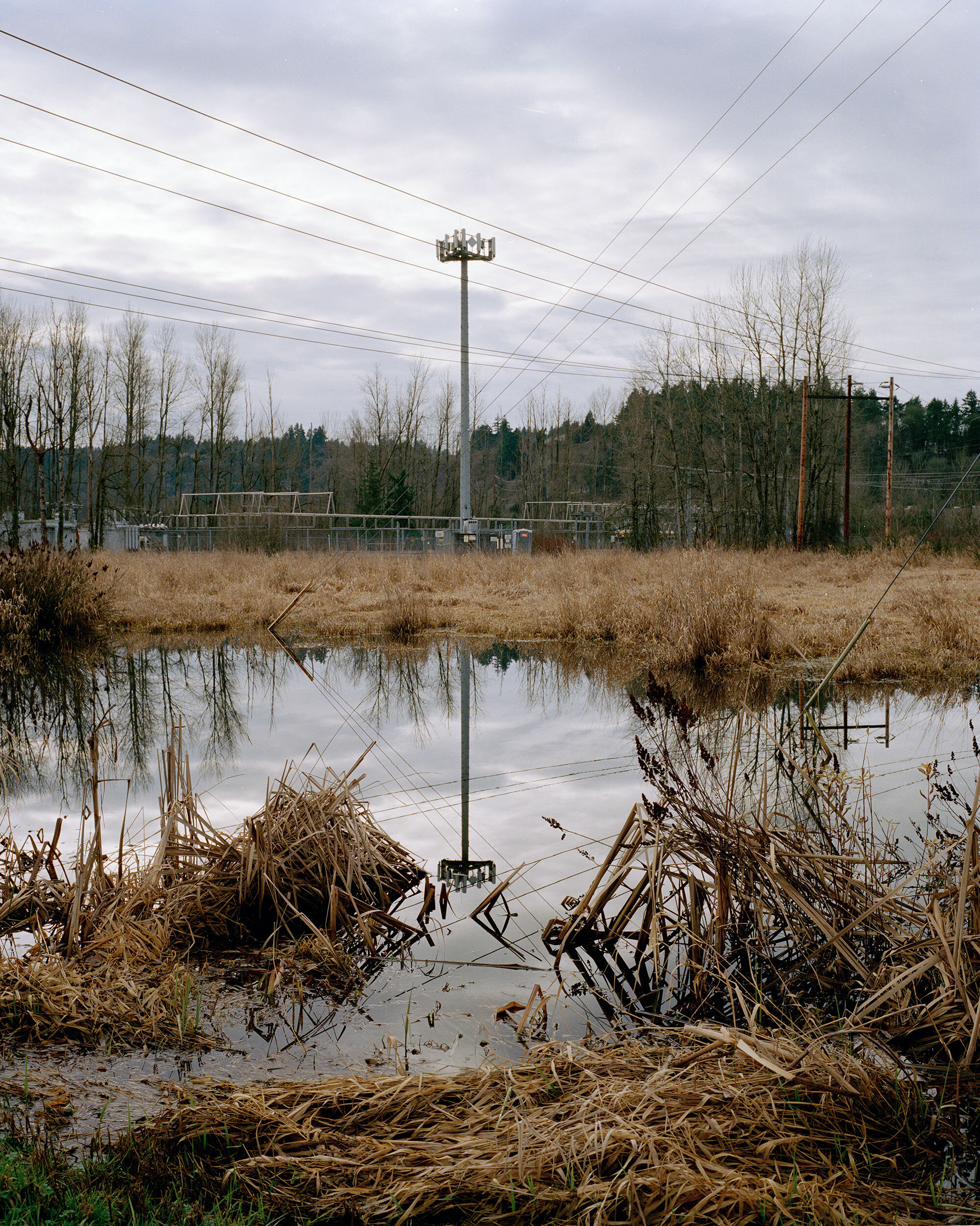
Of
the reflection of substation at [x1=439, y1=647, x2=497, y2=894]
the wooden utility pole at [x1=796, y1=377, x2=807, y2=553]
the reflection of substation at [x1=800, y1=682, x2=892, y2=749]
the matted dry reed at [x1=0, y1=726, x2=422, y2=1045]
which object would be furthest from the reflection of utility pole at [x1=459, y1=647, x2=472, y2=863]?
the wooden utility pole at [x1=796, y1=377, x2=807, y2=553]

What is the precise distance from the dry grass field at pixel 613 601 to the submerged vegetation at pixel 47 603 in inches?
52.5

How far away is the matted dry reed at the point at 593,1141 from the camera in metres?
2.48

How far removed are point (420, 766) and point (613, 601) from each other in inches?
380

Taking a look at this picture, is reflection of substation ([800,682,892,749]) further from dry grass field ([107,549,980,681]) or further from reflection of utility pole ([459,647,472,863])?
reflection of utility pole ([459,647,472,863])

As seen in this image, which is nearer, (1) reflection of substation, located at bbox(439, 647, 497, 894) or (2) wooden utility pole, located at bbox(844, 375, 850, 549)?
(1) reflection of substation, located at bbox(439, 647, 497, 894)

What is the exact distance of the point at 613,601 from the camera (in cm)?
1745

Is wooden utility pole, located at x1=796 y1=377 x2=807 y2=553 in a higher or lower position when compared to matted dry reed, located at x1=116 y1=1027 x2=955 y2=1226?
higher

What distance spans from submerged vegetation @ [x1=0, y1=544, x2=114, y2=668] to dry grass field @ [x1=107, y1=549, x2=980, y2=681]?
133 centimetres

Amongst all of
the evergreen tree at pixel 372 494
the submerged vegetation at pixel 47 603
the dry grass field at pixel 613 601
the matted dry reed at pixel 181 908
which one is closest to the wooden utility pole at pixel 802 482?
the dry grass field at pixel 613 601

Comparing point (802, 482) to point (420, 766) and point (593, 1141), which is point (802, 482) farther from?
point (593, 1141)

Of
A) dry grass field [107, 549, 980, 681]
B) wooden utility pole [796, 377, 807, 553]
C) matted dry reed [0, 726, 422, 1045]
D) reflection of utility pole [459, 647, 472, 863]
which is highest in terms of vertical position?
wooden utility pole [796, 377, 807, 553]

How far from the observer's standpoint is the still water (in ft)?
12.0

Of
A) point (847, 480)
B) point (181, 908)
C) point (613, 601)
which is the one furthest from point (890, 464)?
point (181, 908)

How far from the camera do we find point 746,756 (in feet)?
27.0
